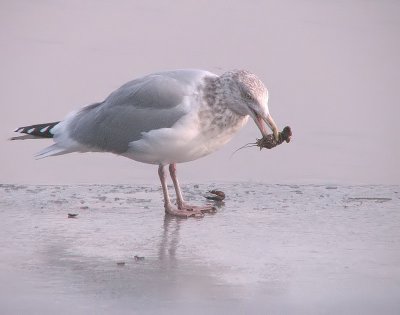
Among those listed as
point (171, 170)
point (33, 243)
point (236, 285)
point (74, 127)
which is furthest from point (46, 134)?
point (236, 285)

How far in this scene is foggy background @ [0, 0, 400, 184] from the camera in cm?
758

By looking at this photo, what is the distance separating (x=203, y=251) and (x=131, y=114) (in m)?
1.94

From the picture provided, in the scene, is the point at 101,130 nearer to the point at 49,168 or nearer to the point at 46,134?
the point at 46,134

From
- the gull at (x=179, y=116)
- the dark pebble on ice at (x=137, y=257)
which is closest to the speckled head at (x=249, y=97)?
the gull at (x=179, y=116)

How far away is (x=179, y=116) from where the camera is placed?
6.23 m

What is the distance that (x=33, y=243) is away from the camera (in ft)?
16.5

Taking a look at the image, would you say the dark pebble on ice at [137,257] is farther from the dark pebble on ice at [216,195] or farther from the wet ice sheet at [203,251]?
the dark pebble on ice at [216,195]

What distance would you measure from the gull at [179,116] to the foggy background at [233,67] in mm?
639

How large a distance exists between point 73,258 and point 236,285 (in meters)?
0.92

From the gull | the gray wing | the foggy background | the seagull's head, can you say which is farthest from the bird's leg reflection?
the foggy background

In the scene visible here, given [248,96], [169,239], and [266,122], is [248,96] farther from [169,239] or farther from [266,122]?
[169,239]

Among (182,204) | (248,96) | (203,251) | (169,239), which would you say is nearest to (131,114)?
(182,204)

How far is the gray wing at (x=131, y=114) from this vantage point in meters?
6.34

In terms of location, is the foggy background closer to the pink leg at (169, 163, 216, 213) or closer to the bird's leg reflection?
the pink leg at (169, 163, 216, 213)
